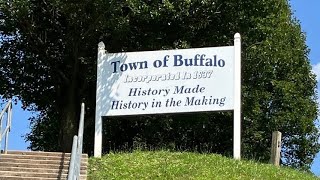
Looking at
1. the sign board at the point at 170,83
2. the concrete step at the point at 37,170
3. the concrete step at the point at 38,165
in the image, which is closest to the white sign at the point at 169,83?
the sign board at the point at 170,83

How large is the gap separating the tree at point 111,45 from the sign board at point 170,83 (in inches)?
133

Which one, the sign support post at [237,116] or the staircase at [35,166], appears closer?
the staircase at [35,166]

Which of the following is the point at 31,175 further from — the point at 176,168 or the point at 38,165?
the point at 176,168

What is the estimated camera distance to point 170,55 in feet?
53.0

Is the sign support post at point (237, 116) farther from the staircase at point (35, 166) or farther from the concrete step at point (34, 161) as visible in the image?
the concrete step at point (34, 161)

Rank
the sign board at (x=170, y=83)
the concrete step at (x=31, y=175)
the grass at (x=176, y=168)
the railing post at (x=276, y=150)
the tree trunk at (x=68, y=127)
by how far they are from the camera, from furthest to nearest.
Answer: the tree trunk at (x=68, y=127)
the railing post at (x=276, y=150)
the sign board at (x=170, y=83)
the grass at (x=176, y=168)
the concrete step at (x=31, y=175)

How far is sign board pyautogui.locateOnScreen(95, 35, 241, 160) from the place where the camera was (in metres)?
15.7

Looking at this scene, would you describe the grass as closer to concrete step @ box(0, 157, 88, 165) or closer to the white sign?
concrete step @ box(0, 157, 88, 165)

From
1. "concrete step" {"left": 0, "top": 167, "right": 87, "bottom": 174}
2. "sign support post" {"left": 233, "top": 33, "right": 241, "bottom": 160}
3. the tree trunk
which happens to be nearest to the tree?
the tree trunk

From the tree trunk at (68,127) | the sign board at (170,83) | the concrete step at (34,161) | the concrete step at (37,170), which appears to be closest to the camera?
the concrete step at (37,170)

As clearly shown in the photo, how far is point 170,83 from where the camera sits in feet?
52.5

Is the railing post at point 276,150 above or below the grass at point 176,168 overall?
above

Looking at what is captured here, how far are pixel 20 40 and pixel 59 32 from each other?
1.36m

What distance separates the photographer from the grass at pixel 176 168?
13328 millimetres
